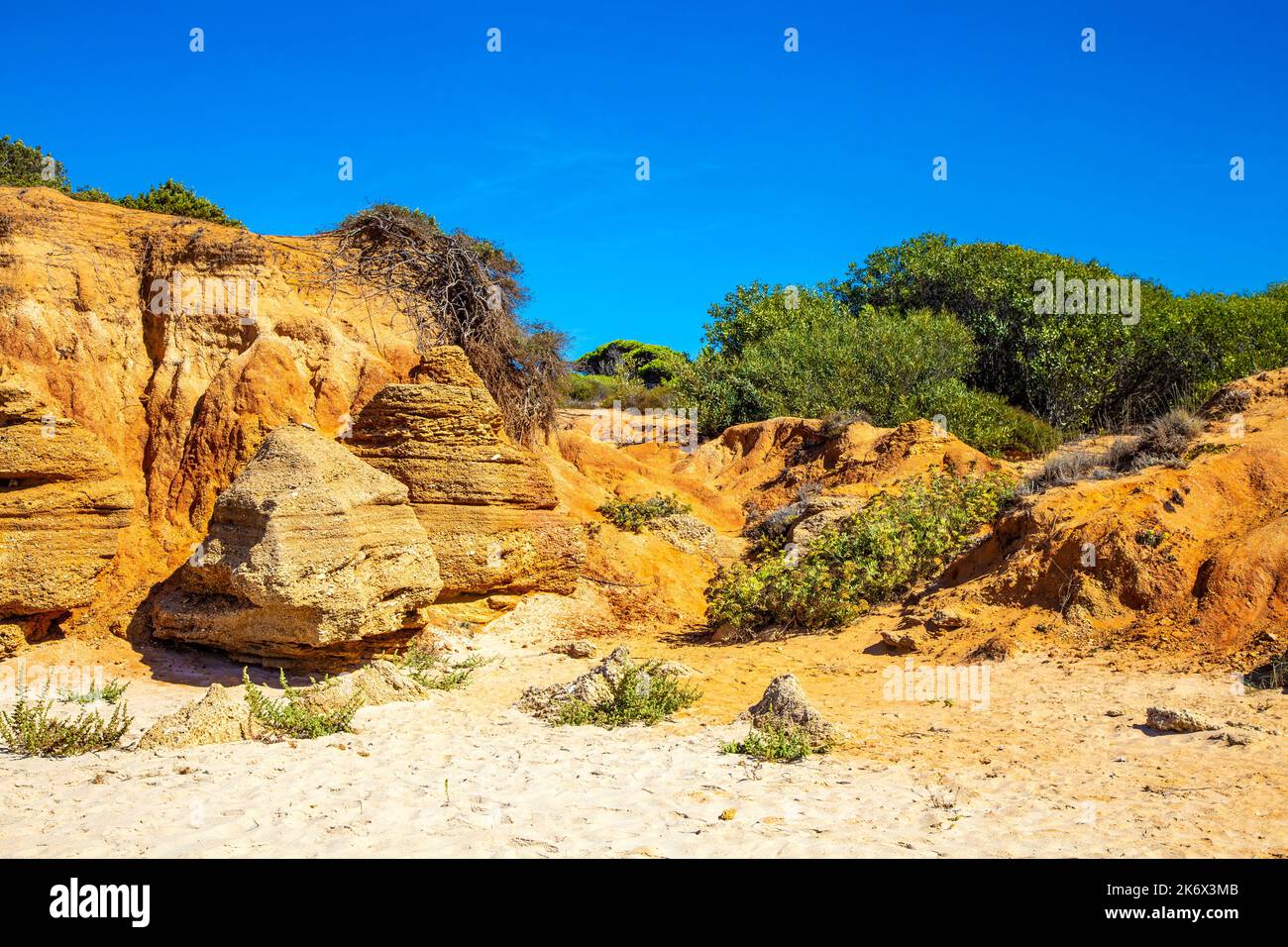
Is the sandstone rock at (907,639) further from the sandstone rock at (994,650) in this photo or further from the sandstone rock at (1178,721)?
the sandstone rock at (1178,721)

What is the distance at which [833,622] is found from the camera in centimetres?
1066

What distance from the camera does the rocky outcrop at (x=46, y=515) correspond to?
8609 millimetres

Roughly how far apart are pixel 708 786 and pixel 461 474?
5334mm

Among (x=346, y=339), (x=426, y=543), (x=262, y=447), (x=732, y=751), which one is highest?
(x=346, y=339)

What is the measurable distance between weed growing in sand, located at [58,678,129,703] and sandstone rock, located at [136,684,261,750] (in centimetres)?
111

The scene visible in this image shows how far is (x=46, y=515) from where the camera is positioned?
8.77 metres

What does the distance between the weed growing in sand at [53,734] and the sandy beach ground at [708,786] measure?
0.17 meters

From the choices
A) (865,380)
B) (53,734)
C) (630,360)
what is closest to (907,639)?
(53,734)

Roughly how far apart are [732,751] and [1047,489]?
256 inches

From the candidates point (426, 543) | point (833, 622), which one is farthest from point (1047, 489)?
point (426, 543)

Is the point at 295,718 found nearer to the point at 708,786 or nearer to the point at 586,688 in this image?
the point at 586,688

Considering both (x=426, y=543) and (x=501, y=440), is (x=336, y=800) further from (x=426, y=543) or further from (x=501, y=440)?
(x=501, y=440)

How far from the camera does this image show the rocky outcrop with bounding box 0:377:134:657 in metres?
8.61

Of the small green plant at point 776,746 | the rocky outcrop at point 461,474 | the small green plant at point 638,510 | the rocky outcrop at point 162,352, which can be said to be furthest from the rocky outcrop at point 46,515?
the small green plant at point 776,746
